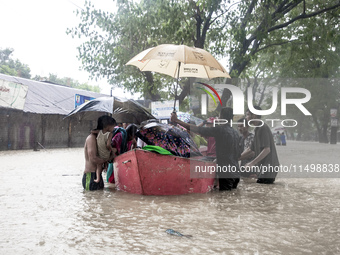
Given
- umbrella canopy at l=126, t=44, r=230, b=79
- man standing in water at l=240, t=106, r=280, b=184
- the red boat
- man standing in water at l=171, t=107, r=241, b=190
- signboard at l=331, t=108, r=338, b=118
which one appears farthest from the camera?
signboard at l=331, t=108, r=338, b=118

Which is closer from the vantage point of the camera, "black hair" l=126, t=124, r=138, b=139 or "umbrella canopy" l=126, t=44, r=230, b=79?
"umbrella canopy" l=126, t=44, r=230, b=79

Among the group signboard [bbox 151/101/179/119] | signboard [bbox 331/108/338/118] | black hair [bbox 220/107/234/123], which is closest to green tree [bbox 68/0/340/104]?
signboard [bbox 151/101/179/119]

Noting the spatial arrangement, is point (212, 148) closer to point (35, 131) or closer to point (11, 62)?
point (35, 131)

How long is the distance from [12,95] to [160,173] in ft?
60.0

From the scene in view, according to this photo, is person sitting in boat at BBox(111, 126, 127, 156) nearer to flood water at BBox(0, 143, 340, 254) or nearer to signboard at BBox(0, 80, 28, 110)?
flood water at BBox(0, 143, 340, 254)

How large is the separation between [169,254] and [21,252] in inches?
57.8

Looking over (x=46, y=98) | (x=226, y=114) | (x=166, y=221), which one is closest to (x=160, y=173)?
(x=166, y=221)

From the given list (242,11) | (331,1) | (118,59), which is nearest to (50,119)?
(118,59)

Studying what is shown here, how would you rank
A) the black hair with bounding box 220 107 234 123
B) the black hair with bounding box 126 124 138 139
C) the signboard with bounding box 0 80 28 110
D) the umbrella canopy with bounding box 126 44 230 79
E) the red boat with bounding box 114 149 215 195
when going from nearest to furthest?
the red boat with bounding box 114 149 215 195
the umbrella canopy with bounding box 126 44 230 79
the black hair with bounding box 220 107 234 123
the black hair with bounding box 126 124 138 139
the signboard with bounding box 0 80 28 110

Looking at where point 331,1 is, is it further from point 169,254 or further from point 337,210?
point 169,254

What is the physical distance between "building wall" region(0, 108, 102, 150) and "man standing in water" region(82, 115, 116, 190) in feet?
45.4

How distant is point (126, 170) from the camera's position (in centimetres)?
687

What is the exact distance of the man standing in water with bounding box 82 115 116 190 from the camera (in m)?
6.92

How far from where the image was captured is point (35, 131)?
24.4 meters
